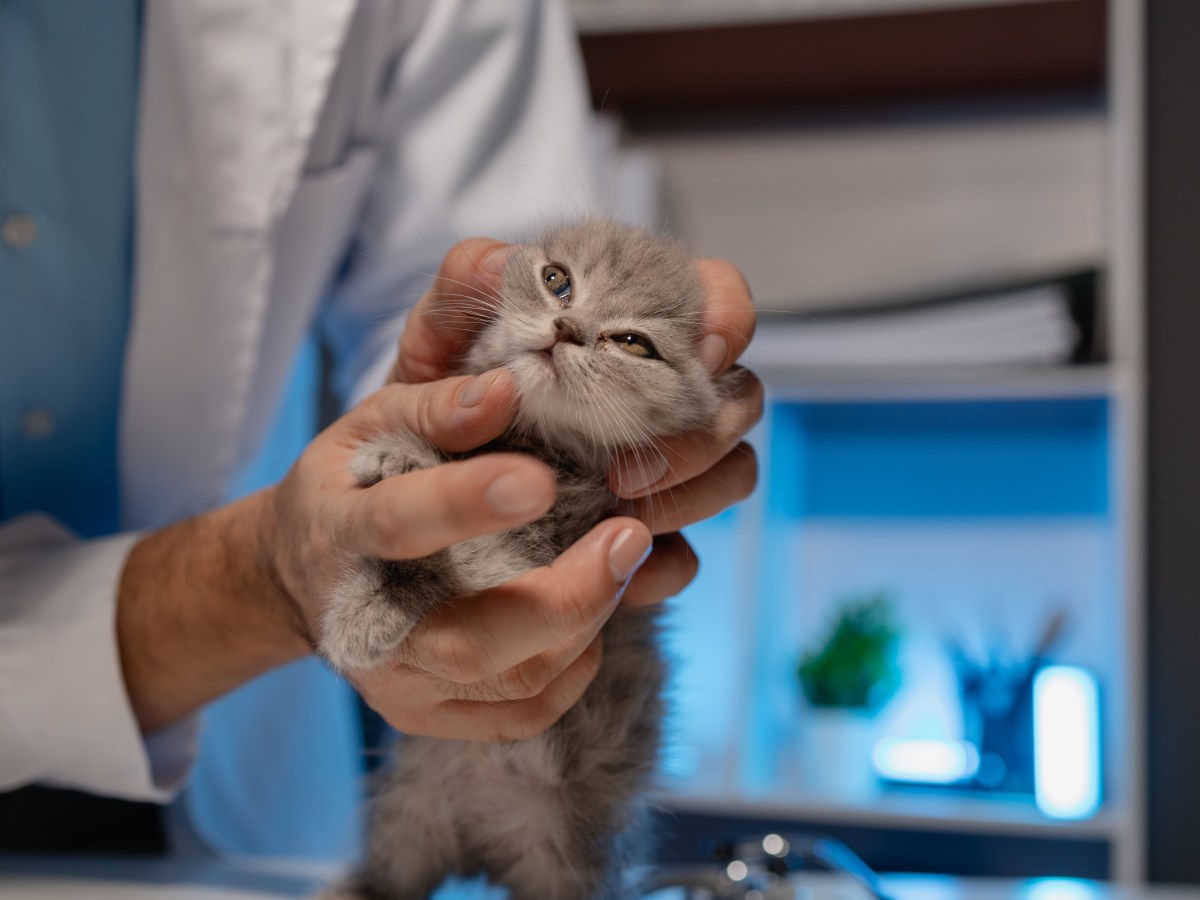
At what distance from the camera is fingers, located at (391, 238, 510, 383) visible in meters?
0.82

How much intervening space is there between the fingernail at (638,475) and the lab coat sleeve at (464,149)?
40 cm

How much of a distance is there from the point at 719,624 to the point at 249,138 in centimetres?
115

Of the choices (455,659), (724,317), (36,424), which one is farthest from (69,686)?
(724,317)

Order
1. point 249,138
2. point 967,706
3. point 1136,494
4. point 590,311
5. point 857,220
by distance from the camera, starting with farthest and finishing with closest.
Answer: point 857,220 < point 967,706 < point 1136,494 < point 249,138 < point 590,311

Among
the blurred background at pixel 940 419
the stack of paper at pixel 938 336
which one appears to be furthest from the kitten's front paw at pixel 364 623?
the stack of paper at pixel 938 336

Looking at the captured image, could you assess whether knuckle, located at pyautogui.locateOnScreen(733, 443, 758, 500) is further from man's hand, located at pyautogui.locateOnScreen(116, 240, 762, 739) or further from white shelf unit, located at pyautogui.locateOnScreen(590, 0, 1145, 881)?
white shelf unit, located at pyautogui.locateOnScreen(590, 0, 1145, 881)

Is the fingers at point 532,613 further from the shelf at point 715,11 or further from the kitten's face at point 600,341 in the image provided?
the shelf at point 715,11

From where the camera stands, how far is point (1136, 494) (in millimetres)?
1582

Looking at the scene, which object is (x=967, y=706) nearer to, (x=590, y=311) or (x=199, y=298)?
(x=590, y=311)

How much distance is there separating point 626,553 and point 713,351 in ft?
0.77

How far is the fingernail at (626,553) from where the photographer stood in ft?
2.17

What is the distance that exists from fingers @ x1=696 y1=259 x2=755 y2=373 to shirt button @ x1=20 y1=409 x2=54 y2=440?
2.29ft

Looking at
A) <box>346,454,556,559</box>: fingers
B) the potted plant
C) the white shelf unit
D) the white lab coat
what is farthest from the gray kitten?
the potted plant
